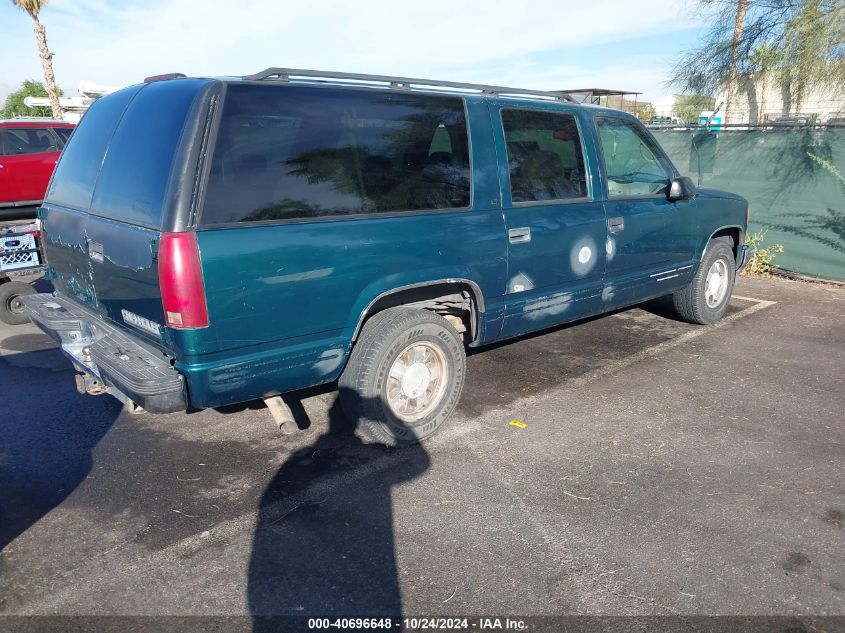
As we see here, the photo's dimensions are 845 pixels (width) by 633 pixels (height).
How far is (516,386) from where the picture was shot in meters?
5.01

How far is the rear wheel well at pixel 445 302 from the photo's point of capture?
3921 millimetres

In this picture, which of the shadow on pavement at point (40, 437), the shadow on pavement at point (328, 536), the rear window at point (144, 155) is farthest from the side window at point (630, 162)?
the shadow on pavement at point (40, 437)

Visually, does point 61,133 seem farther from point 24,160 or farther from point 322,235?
point 322,235

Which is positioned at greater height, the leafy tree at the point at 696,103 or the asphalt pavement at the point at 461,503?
the leafy tree at the point at 696,103

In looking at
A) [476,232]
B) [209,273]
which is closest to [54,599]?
[209,273]

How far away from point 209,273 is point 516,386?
2732mm

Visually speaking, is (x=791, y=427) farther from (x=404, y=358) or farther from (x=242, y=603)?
(x=242, y=603)

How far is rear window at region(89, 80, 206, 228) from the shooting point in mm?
3133

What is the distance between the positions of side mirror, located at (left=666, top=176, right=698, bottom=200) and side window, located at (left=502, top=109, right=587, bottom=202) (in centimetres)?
97

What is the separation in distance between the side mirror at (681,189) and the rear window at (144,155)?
3.71m

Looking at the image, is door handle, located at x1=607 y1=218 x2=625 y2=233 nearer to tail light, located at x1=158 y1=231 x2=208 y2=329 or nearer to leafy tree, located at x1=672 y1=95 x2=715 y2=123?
tail light, located at x1=158 y1=231 x2=208 y2=329

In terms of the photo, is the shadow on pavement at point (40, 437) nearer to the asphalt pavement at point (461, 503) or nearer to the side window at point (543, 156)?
the asphalt pavement at point (461, 503)

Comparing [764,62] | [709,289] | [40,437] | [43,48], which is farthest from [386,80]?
[43,48]

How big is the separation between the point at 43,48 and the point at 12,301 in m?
20.5
